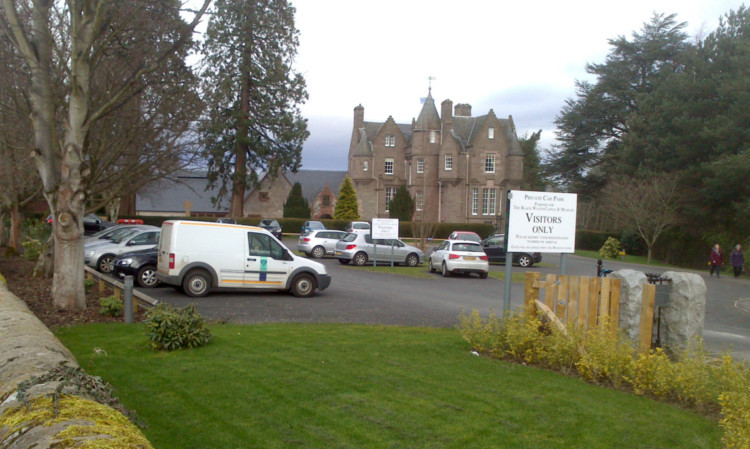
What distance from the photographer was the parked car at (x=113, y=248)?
770 inches

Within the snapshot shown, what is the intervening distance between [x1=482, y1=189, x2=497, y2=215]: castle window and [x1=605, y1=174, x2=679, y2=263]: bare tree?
20691 mm

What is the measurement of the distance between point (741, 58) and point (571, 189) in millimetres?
21784

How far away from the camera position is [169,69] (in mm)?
15094

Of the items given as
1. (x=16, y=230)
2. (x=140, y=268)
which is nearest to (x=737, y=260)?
(x=140, y=268)

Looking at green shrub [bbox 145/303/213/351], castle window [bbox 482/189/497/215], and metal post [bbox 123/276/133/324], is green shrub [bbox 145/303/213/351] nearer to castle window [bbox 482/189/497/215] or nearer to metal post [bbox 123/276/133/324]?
metal post [bbox 123/276/133/324]

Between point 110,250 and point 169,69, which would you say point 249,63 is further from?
point 169,69

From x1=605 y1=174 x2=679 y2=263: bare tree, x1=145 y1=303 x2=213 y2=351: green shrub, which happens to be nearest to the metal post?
x1=145 y1=303 x2=213 y2=351: green shrub

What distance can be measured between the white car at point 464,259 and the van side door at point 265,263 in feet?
33.9

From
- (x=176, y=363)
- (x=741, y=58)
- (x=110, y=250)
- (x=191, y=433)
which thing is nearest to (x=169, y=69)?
(x=110, y=250)

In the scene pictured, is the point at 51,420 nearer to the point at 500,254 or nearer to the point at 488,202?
the point at 500,254

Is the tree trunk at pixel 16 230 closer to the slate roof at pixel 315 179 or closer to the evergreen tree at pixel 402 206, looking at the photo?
the evergreen tree at pixel 402 206

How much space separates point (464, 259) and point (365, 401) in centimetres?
1927

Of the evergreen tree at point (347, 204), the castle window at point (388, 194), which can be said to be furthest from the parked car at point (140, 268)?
the castle window at point (388, 194)

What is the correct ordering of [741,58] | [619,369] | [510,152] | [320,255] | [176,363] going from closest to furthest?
[619,369] → [176,363] → [320,255] → [741,58] → [510,152]
